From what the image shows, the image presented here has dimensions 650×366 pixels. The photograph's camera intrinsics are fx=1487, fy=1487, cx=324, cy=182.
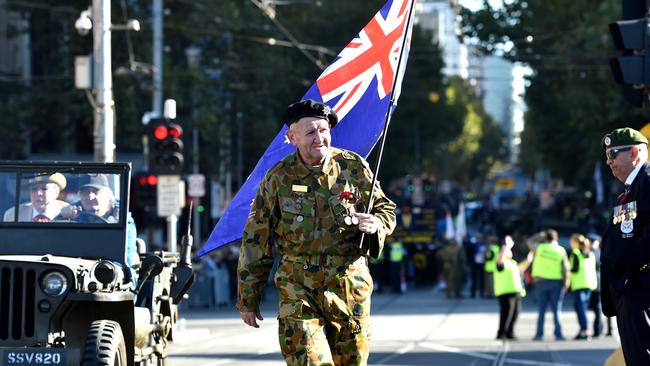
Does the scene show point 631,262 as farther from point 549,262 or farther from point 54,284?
point 549,262

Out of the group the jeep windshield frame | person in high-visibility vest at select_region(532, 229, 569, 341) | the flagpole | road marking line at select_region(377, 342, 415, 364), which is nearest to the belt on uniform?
the flagpole

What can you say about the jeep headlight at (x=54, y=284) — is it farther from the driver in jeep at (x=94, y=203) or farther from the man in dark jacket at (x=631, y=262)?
the man in dark jacket at (x=631, y=262)

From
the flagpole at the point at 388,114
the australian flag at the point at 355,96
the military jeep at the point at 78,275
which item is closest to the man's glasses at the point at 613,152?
the flagpole at the point at 388,114

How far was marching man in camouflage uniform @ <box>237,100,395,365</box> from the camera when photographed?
7293 millimetres

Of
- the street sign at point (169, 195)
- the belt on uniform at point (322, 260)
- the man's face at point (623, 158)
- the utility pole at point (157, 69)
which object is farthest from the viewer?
the utility pole at point (157, 69)

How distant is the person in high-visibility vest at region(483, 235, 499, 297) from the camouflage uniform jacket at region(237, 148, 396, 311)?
1740 centimetres

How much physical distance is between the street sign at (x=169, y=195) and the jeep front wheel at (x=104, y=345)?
1452 cm

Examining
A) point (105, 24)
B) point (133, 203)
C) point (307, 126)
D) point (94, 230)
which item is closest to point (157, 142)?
point (105, 24)

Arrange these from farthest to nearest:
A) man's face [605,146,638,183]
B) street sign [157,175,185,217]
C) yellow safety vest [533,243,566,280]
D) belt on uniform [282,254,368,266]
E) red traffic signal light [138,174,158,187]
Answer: red traffic signal light [138,174,158,187], street sign [157,175,185,217], yellow safety vest [533,243,566,280], man's face [605,146,638,183], belt on uniform [282,254,368,266]

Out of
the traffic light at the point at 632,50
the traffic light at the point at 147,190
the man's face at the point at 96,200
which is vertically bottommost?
the man's face at the point at 96,200

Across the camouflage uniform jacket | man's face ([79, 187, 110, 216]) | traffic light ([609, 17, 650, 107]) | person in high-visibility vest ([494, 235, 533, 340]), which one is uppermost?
traffic light ([609, 17, 650, 107])

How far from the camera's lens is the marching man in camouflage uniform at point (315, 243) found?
287 inches

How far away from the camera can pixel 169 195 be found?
965 inches

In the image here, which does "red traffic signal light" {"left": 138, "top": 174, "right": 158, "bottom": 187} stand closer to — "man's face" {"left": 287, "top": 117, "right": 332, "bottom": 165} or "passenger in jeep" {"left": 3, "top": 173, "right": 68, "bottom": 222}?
"passenger in jeep" {"left": 3, "top": 173, "right": 68, "bottom": 222}
